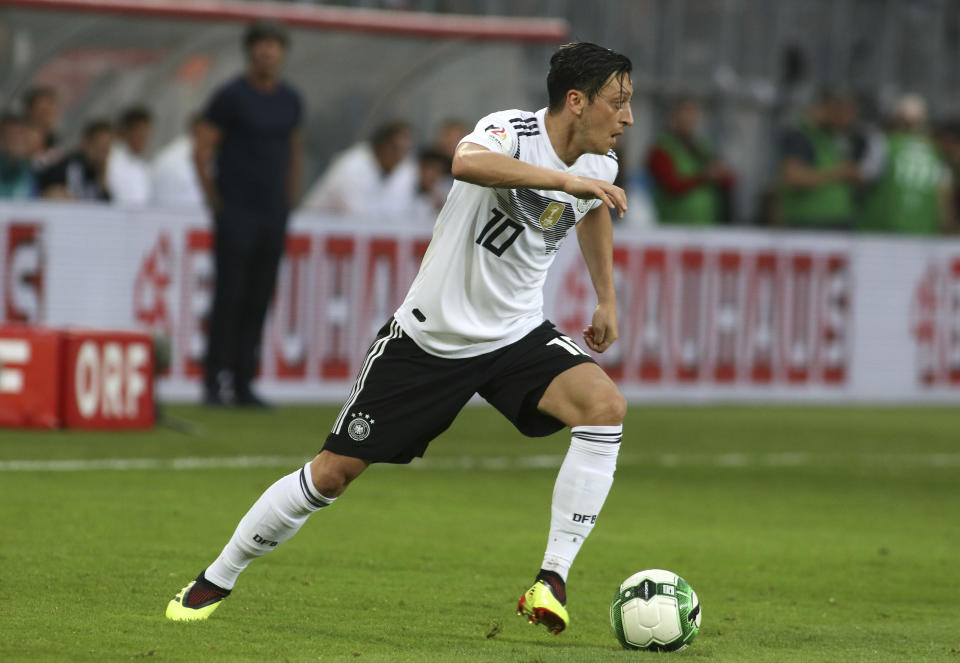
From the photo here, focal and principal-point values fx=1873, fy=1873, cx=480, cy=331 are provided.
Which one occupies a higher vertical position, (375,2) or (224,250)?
(375,2)

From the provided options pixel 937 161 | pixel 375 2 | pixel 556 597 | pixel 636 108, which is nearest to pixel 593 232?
pixel 556 597

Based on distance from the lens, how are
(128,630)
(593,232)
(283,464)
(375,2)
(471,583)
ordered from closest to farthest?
1. (128,630)
2. (593,232)
3. (471,583)
4. (283,464)
5. (375,2)

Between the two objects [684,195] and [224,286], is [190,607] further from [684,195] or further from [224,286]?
[684,195]

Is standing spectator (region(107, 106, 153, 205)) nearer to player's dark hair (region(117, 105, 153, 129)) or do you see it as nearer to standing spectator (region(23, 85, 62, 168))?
player's dark hair (region(117, 105, 153, 129))

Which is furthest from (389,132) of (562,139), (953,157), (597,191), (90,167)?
(597,191)

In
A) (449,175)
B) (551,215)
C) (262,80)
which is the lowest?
(449,175)

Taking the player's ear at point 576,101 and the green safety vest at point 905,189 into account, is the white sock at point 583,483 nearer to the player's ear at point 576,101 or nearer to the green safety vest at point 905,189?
the player's ear at point 576,101

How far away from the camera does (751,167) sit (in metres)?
23.9

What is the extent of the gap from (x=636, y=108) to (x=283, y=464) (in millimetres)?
13339

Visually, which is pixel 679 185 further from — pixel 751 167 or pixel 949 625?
pixel 949 625

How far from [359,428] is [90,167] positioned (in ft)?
29.3

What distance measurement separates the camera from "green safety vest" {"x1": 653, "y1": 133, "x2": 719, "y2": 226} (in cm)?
1633

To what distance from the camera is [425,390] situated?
19.7 ft

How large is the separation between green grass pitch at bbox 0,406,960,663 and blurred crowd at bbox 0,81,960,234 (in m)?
2.57
